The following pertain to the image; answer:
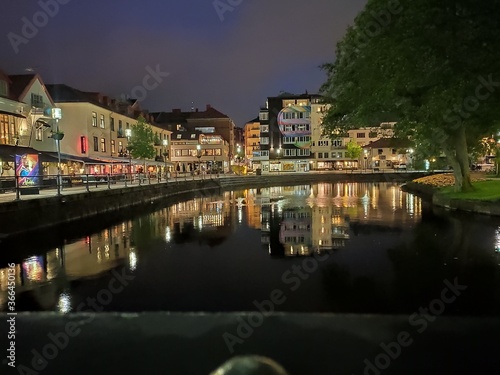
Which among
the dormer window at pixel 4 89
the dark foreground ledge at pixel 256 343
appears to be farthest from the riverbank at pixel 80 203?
the dormer window at pixel 4 89

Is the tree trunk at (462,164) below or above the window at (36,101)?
below

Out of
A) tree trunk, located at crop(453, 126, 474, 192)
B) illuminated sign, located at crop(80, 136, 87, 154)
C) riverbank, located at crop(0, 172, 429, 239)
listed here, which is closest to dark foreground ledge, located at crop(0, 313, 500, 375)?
riverbank, located at crop(0, 172, 429, 239)

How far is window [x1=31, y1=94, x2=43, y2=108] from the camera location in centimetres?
4124

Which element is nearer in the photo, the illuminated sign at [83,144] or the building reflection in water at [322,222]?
the building reflection in water at [322,222]

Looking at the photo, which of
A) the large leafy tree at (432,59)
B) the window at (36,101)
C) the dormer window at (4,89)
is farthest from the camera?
the window at (36,101)

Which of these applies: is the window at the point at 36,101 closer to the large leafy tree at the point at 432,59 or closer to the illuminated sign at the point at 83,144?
the illuminated sign at the point at 83,144

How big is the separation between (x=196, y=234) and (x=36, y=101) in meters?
30.1

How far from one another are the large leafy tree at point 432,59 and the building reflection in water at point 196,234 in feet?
19.5

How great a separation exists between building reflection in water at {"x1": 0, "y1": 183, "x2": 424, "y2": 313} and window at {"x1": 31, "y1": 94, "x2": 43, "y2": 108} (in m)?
19.5

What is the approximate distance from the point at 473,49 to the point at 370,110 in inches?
423

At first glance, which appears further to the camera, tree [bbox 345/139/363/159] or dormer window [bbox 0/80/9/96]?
tree [bbox 345/139/363/159]

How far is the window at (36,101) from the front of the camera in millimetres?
41244

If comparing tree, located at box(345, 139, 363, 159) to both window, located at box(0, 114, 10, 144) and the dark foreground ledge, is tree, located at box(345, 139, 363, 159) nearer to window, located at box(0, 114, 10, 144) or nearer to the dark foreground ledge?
window, located at box(0, 114, 10, 144)

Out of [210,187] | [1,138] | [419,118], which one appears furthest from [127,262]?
[210,187]
